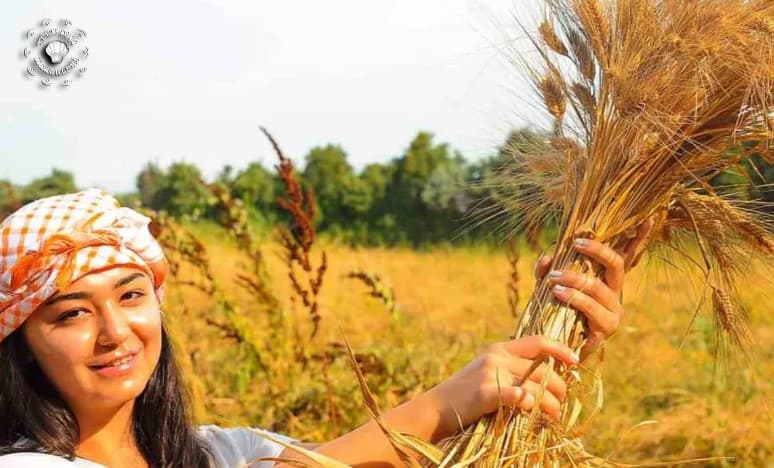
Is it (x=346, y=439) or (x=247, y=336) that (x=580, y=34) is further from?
(x=247, y=336)

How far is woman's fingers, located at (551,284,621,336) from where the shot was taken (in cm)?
146

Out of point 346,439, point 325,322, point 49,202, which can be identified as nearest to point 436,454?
point 346,439

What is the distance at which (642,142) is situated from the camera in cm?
145

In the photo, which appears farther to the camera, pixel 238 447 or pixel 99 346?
pixel 238 447

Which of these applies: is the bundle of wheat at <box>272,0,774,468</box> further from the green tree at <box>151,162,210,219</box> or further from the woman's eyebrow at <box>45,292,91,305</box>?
the green tree at <box>151,162,210,219</box>

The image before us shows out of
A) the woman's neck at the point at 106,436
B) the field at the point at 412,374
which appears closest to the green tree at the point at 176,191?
the field at the point at 412,374

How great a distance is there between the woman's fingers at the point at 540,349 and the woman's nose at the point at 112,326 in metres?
0.64

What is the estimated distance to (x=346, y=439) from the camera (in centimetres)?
160

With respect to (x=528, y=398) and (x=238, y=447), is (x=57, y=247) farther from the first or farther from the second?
(x=528, y=398)

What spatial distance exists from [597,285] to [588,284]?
0.02 metres

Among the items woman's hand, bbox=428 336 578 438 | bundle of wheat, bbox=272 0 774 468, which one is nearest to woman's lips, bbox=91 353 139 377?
bundle of wheat, bbox=272 0 774 468

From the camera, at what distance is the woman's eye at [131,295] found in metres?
1.56

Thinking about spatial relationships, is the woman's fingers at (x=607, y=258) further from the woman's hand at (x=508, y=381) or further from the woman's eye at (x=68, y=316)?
the woman's eye at (x=68, y=316)

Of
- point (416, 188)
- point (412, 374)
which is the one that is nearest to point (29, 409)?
point (412, 374)
